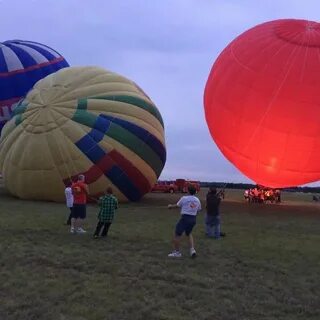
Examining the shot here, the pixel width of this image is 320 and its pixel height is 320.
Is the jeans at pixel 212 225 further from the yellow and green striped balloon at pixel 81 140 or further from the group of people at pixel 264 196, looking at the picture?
the group of people at pixel 264 196

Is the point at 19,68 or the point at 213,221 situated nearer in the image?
the point at 213,221

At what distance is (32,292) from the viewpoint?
6.77m

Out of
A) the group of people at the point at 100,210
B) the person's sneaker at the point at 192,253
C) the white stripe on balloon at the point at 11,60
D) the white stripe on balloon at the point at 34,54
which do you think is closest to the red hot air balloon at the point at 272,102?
the group of people at the point at 100,210

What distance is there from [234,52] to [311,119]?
11.7 feet

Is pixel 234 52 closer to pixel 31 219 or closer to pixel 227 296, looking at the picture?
pixel 31 219

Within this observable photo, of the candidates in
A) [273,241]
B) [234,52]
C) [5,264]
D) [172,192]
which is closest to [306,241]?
[273,241]

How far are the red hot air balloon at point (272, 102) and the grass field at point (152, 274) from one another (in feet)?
13.2

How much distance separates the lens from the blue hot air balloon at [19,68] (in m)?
21.2

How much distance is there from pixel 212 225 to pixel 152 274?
3822mm

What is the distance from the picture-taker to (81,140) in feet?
55.1

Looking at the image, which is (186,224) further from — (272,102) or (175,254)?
(272,102)

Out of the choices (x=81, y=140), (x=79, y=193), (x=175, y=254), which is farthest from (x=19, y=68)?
(x=175, y=254)

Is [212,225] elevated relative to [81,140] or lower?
lower

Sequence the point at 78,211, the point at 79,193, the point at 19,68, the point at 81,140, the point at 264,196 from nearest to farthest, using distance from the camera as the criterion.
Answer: the point at 78,211
the point at 79,193
the point at 81,140
the point at 264,196
the point at 19,68
